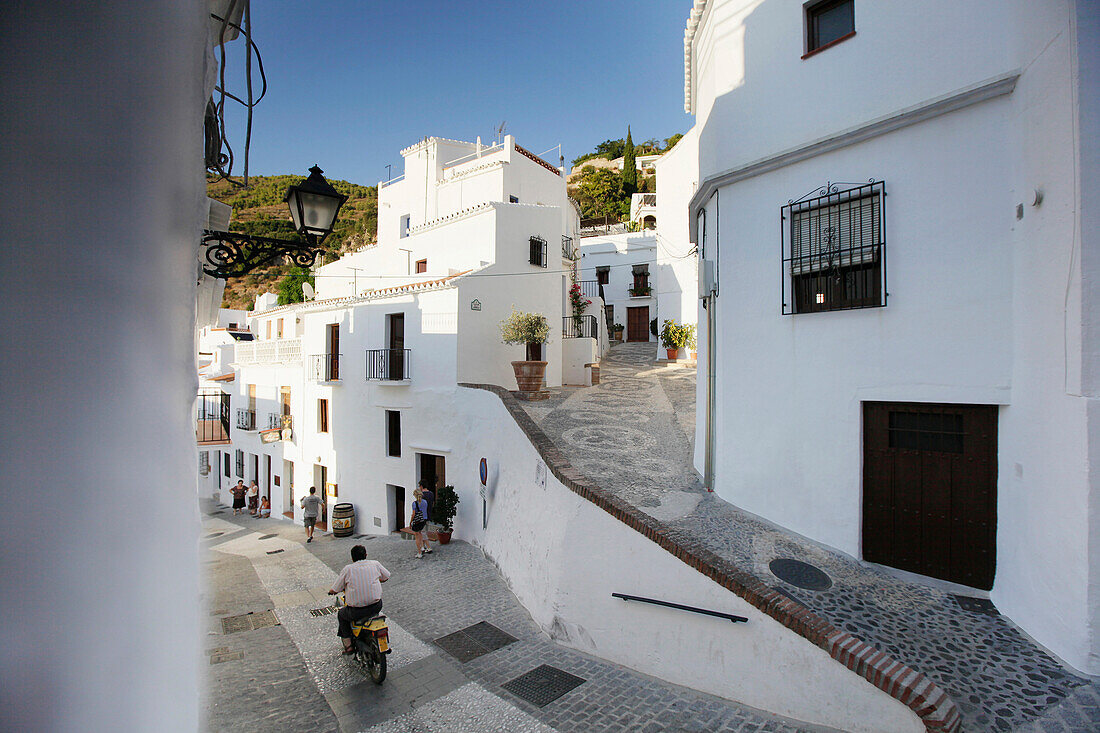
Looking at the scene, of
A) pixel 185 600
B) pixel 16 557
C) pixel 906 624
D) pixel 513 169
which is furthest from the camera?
pixel 513 169

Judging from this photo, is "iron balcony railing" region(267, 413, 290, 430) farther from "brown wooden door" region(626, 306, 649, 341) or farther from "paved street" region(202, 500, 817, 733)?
"brown wooden door" region(626, 306, 649, 341)

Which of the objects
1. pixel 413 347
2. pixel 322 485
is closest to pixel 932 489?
pixel 413 347

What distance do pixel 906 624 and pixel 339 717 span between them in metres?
5.02

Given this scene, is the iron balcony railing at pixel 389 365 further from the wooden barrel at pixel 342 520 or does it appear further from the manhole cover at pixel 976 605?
the manhole cover at pixel 976 605

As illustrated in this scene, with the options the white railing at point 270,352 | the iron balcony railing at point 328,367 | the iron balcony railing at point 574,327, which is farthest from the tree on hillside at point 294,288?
the iron balcony railing at point 574,327

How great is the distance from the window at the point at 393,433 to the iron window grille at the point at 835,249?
10.4 meters

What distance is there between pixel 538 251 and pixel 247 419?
12.7 metres

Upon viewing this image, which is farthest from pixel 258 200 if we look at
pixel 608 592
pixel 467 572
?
pixel 608 592

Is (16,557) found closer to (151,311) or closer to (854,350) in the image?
(151,311)

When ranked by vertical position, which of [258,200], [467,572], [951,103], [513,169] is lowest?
[467,572]

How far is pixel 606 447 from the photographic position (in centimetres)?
878

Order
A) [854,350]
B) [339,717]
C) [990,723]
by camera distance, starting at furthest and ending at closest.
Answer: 1. [854,350]
2. [339,717]
3. [990,723]

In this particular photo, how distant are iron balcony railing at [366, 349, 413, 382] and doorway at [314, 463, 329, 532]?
4.06 metres

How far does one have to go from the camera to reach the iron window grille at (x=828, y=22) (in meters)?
5.77
